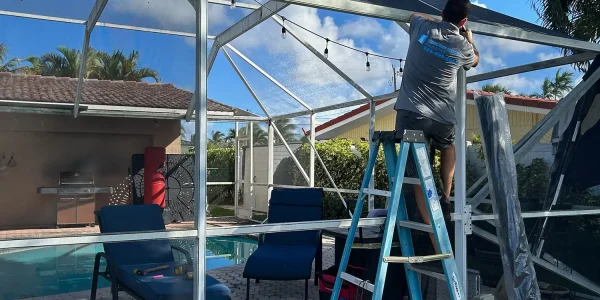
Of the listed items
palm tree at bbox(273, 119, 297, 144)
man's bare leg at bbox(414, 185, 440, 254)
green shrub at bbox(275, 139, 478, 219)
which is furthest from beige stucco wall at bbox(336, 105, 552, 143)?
palm tree at bbox(273, 119, 297, 144)

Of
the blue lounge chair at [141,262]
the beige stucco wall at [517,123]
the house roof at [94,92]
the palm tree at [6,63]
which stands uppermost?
the palm tree at [6,63]

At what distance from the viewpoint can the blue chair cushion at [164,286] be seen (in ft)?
10.3

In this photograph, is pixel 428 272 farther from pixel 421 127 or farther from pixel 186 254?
pixel 186 254

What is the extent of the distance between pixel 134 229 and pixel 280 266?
1.27 metres

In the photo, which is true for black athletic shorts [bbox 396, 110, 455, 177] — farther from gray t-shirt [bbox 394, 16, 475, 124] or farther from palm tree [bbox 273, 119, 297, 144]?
palm tree [bbox 273, 119, 297, 144]

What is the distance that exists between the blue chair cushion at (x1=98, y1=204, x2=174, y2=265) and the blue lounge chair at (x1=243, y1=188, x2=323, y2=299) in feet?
2.93

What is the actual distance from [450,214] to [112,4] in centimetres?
393

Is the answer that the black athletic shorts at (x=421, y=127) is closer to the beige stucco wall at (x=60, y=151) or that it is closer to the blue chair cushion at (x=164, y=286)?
the blue chair cushion at (x=164, y=286)

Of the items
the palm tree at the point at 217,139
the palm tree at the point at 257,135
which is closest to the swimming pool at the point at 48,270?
the palm tree at the point at 257,135

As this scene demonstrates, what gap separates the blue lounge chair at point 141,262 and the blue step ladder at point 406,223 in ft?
3.77

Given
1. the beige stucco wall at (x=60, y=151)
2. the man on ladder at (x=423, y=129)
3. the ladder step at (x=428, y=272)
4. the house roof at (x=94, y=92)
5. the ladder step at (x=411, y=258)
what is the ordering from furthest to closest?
1. the beige stucco wall at (x=60, y=151)
2. the house roof at (x=94, y=92)
3. the ladder step at (x=428, y=272)
4. the man on ladder at (x=423, y=129)
5. the ladder step at (x=411, y=258)

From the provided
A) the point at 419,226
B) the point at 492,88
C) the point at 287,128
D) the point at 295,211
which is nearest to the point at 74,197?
the point at 287,128

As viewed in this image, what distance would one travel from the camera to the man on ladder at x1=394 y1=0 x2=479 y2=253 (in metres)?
2.84

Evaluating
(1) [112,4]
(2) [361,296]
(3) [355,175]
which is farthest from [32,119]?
(2) [361,296]
